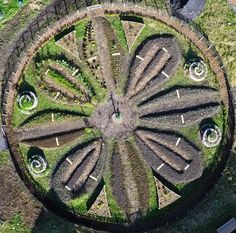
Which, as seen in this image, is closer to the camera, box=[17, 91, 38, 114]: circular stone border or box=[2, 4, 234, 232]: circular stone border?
box=[17, 91, 38, 114]: circular stone border

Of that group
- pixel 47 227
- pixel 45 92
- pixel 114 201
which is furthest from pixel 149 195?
pixel 45 92

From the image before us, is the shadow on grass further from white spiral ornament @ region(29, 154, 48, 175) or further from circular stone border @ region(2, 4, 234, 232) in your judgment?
white spiral ornament @ region(29, 154, 48, 175)

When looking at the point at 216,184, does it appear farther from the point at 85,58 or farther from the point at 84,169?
the point at 85,58

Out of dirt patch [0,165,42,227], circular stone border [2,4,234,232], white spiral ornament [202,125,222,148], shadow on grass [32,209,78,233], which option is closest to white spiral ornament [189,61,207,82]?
circular stone border [2,4,234,232]

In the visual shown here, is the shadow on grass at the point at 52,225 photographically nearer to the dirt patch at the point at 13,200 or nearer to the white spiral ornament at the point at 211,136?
the dirt patch at the point at 13,200

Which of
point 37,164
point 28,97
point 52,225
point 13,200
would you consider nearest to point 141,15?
point 28,97

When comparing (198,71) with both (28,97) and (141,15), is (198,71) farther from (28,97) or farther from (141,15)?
(28,97)

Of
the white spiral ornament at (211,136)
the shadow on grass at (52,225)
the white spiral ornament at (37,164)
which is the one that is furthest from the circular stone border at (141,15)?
the white spiral ornament at (211,136)
